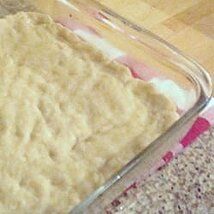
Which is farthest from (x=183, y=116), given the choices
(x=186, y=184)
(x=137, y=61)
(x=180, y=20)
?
(x=180, y=20)

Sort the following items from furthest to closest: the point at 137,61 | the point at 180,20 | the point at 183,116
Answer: the point at 180,20 < the point at 137,61 < the point at 183,116

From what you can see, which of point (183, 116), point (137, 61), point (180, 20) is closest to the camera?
point (183, 116)

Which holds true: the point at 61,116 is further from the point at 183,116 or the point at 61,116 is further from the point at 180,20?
the point at 180,20

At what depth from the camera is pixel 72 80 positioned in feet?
2.61

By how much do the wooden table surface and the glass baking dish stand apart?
0.16 meters

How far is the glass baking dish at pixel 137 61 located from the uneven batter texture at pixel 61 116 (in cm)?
4

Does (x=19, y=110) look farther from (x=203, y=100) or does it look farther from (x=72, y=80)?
(x=203, y=100)

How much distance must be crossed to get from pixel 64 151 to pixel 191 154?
165 millimetres

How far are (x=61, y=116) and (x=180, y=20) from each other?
41cm

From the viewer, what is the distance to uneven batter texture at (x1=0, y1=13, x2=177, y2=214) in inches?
25.5

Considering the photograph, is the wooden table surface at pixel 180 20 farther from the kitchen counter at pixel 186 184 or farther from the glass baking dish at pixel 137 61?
the glass baking dish at pixel 137 61

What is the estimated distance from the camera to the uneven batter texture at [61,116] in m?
0.65

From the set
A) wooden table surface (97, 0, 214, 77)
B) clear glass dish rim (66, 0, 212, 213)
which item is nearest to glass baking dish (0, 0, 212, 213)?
clear glass dish rim (66, 0, 212, 213)

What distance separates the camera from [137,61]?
2.79ft
